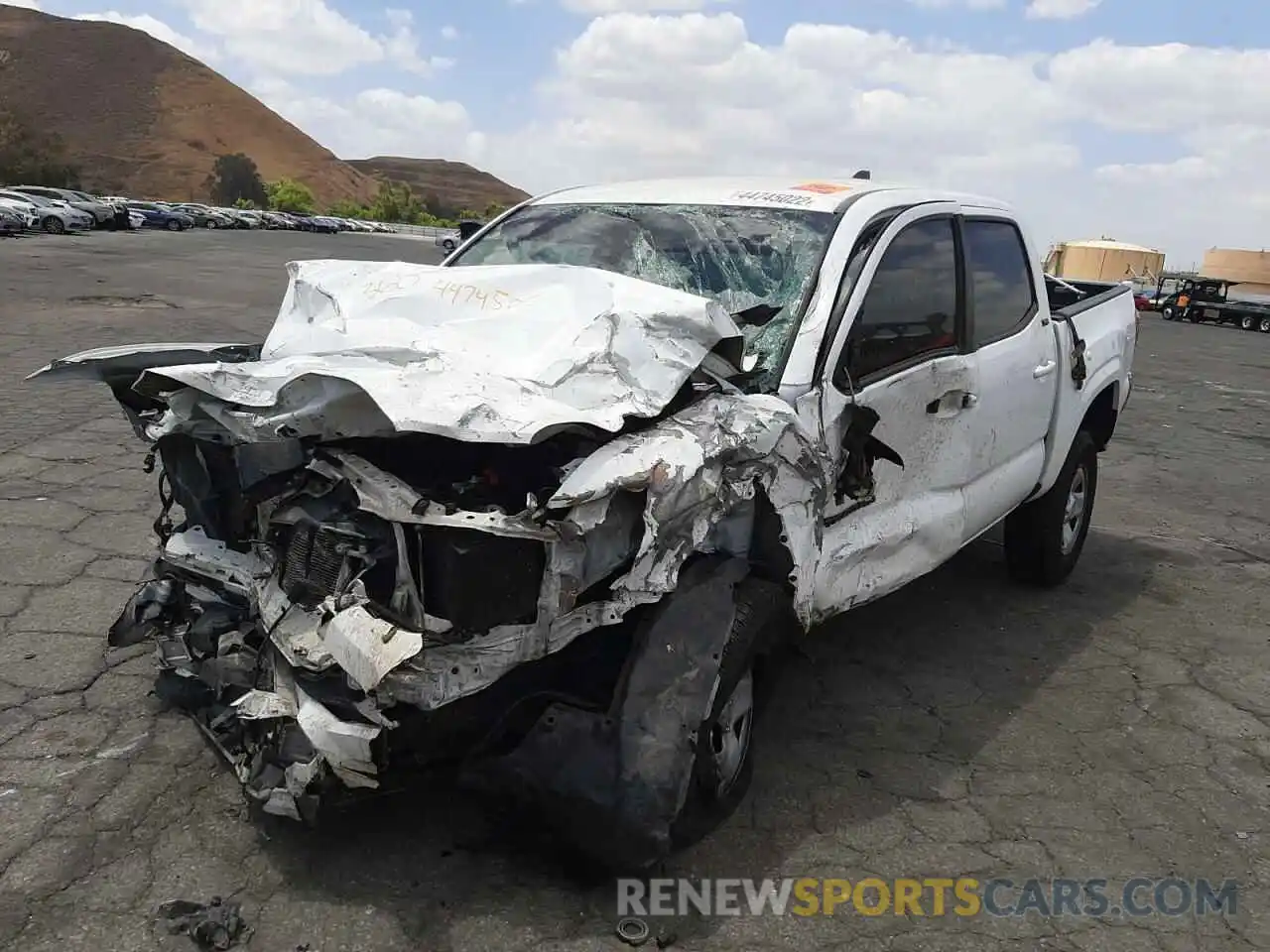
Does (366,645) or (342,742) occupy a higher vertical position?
(366,645)

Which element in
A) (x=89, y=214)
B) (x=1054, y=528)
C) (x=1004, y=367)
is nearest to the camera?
(x=1004, y=367)

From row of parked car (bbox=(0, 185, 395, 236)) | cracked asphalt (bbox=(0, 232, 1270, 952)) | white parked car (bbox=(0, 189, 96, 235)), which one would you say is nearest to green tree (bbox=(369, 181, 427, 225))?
row of parked car (bbox=(0, 185, 395, 236))

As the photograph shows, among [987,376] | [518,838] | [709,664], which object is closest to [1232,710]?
[987,376]

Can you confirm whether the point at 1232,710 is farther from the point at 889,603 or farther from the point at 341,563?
the point at 341,563

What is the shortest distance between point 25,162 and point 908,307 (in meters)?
82.2

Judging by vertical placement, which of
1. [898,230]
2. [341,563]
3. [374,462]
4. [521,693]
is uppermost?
[898,230]

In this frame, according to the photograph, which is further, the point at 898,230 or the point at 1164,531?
the point at 1164,531

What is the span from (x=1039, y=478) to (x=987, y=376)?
0.97 m

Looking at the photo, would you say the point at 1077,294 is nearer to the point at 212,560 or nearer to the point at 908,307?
the point at 908,307

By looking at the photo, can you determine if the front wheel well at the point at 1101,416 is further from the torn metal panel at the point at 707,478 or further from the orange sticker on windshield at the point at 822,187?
the torn metal panel at the point at 707,478

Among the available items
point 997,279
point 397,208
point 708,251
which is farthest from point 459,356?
point 397,208

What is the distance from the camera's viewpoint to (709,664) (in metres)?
2.73

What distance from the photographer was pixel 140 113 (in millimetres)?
117688

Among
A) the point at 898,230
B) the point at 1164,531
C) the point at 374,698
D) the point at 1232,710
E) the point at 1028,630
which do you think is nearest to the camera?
the point at 374,698
